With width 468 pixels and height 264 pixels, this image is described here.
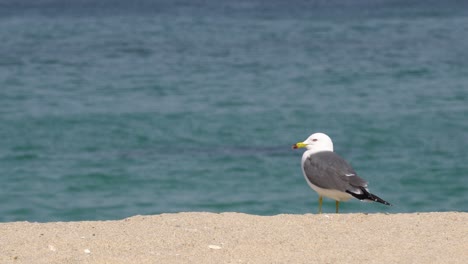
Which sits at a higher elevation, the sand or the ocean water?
the sand

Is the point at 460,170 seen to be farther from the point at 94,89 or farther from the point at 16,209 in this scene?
the point at 94,89

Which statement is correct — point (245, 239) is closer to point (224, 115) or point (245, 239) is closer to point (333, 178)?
point (333, 178)

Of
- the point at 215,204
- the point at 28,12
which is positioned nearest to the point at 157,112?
the point at 215,204

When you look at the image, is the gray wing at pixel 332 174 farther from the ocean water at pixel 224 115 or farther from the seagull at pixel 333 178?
the ocean water at pixel 224 115

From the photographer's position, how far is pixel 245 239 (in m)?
6.49

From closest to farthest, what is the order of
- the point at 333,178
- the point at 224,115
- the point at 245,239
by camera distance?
the point at 245,239, the point at 333,178, the point at 224,115

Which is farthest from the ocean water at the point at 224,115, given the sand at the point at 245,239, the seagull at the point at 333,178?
the sand at the point at 245,239

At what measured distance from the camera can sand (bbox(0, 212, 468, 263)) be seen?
6.00 m

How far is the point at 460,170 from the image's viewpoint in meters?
14.5

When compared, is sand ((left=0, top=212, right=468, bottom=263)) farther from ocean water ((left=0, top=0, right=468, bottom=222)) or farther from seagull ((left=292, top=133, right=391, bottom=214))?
ocean water ((left=0, top=0, right=468, bottom=222))

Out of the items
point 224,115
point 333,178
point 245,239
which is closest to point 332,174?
point 333,178

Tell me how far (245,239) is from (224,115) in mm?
11438

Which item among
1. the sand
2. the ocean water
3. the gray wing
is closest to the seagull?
the gray wing

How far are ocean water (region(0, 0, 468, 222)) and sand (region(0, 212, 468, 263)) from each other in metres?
5.20
